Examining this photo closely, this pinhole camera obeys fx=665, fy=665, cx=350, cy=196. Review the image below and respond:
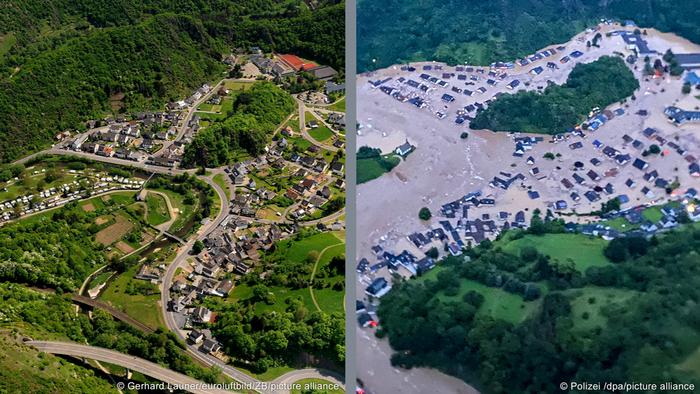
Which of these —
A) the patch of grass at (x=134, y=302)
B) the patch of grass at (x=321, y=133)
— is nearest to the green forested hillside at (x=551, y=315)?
the patch of grass at (x=321, y=133)

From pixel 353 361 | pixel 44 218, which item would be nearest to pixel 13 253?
pixel 44 218

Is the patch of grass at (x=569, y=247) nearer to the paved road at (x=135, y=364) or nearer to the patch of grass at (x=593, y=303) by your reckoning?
the patch of grass at (x=593, y=303)

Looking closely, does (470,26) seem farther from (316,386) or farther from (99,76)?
(316,386)

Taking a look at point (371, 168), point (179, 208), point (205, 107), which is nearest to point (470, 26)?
point (371, 168)

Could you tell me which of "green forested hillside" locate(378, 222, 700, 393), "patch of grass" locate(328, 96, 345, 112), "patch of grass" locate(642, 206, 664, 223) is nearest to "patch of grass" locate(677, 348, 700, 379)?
"green forested hillside" locate(378, 222, 700, 393)

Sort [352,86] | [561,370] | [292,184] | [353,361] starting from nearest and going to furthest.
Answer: [561,370]
[353,361]
[292,184]
[352,86]

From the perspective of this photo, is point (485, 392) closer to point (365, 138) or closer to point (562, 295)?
point (562, 295)
